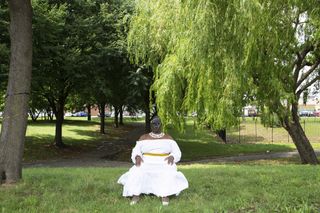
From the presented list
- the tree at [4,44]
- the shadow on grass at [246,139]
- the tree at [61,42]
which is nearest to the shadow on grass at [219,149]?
the shadow on grass at [246,139]

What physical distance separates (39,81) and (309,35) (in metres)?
13.0

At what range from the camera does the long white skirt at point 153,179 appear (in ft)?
22.5

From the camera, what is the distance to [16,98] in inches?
324

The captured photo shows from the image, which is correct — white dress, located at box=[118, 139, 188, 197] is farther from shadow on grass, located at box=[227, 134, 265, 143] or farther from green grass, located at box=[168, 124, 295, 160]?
shadow on grass, located at box=[227, 134, 265, 143]

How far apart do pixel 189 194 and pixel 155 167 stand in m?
0.83

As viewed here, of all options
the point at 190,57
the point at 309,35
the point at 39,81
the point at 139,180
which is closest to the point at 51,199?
the point at 139,180

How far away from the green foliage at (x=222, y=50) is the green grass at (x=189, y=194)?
3.22 m

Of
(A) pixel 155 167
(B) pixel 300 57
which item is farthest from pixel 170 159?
(B) pixel 300 57

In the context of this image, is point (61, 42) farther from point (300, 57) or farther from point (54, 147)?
point (300, 57)

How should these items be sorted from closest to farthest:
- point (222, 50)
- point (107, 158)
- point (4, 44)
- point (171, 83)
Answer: point (222, 50), point (171, 83), point (4, 44), point (107, 158)

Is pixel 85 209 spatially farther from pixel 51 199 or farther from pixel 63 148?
pixel 63 148

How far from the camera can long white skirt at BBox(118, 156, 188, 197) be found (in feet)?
22.5

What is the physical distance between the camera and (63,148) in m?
26.7

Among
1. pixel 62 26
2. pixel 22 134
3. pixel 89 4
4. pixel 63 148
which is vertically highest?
pixel 89 4
